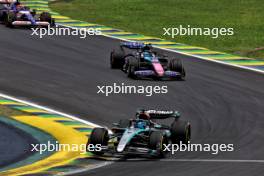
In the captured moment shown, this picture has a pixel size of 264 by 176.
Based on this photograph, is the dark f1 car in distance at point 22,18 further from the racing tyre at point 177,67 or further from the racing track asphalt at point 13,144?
the racing track asphalt at point 13,144

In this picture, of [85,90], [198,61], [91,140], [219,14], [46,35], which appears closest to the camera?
[91,140]

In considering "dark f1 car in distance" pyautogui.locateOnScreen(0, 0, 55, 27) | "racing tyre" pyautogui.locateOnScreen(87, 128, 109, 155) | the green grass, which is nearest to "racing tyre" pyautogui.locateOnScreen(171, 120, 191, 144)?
"racing tyre" pyautogui.locateOnScreen(87, 128, 109, 155)

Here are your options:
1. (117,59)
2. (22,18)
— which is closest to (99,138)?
(117,59)

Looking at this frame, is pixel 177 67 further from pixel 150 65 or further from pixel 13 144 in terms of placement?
pixel 13 144

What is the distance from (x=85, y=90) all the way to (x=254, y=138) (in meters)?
8.51

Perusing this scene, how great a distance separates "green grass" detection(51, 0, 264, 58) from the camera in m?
45.3

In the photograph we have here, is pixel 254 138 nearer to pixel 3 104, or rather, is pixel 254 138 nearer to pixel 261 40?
pixel 3 104

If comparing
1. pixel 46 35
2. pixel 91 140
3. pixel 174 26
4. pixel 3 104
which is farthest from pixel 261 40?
pixel 91 140

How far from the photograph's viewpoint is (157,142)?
2489 centimetres

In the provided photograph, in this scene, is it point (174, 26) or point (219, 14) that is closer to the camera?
point (174, 26)

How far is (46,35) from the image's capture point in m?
44.7

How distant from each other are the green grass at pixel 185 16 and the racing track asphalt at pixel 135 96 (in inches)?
147

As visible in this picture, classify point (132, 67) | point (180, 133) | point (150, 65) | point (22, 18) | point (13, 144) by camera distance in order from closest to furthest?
1. point (180, 133)
2. point (13, 144)
3. point (132, 67)
4. point (150, 65)
5. point (22, 18)

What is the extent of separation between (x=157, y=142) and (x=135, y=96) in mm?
8689
